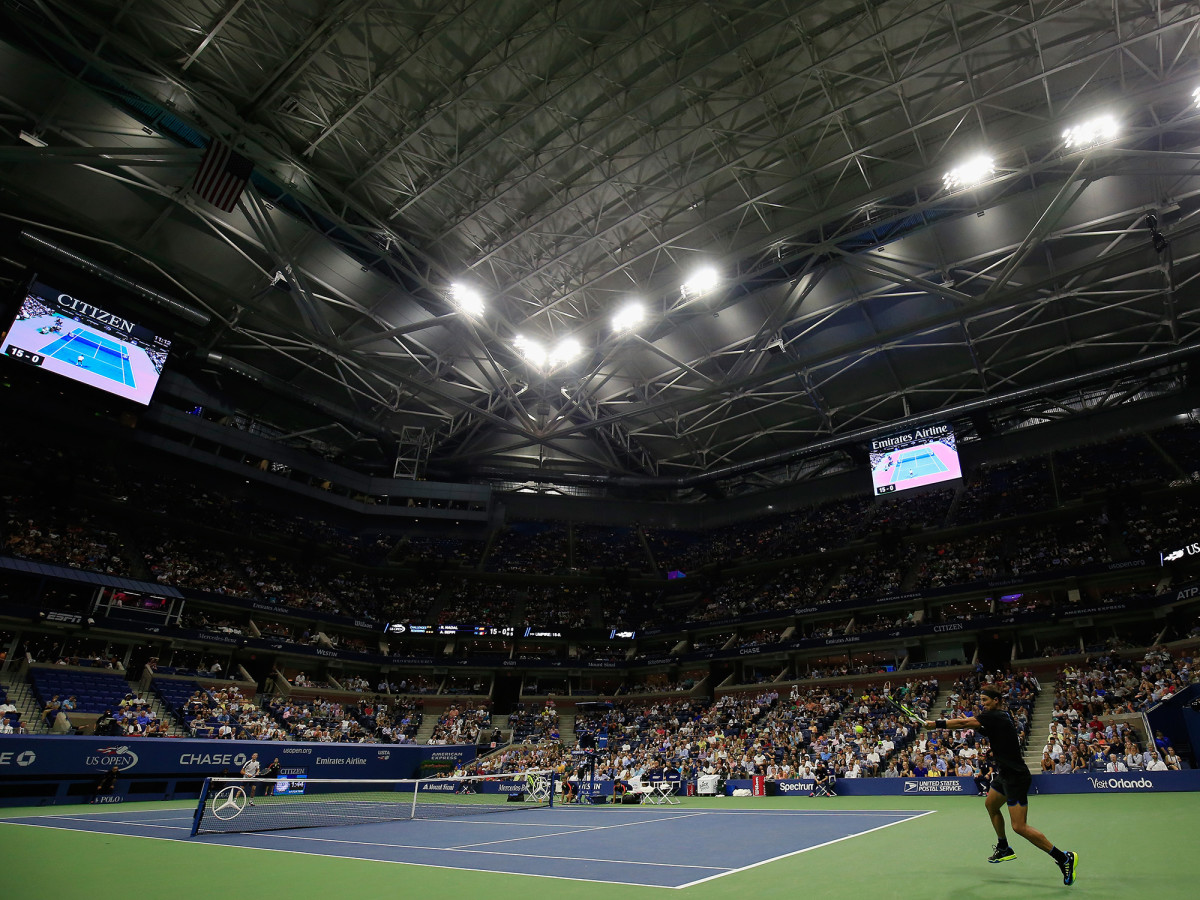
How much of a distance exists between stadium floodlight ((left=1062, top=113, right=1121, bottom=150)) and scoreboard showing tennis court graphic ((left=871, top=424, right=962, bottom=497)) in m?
19.0

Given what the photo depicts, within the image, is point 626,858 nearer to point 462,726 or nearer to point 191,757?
point 191,757

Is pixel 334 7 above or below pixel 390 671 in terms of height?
above

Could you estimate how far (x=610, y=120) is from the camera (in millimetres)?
23469

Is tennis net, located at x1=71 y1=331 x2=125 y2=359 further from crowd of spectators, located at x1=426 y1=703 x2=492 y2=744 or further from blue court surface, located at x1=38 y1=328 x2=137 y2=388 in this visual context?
crowd of spectators, located at x1=426 y1=703 x2=492 y2=744

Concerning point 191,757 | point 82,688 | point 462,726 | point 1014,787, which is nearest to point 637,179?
point 1014,787

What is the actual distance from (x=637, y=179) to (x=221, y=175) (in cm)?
1540

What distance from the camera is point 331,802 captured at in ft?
67.0

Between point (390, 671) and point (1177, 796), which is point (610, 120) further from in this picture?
point (390, 671)

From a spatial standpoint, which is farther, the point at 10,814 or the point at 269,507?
the point at 269,507

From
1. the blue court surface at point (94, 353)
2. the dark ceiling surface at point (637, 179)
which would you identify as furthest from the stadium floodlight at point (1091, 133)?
the blue court surface at point (94, 353)

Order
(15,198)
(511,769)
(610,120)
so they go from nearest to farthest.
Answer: (610,120), (15,198), (511,769)

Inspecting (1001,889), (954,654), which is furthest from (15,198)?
(954,654)

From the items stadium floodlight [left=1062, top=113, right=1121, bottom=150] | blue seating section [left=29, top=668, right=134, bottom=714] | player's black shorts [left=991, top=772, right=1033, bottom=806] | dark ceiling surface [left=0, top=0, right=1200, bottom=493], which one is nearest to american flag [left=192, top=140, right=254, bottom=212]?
dark ceiling surface [left=0, top=0, right=1200, bottom=493]

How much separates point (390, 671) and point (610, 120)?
37.6 metres
